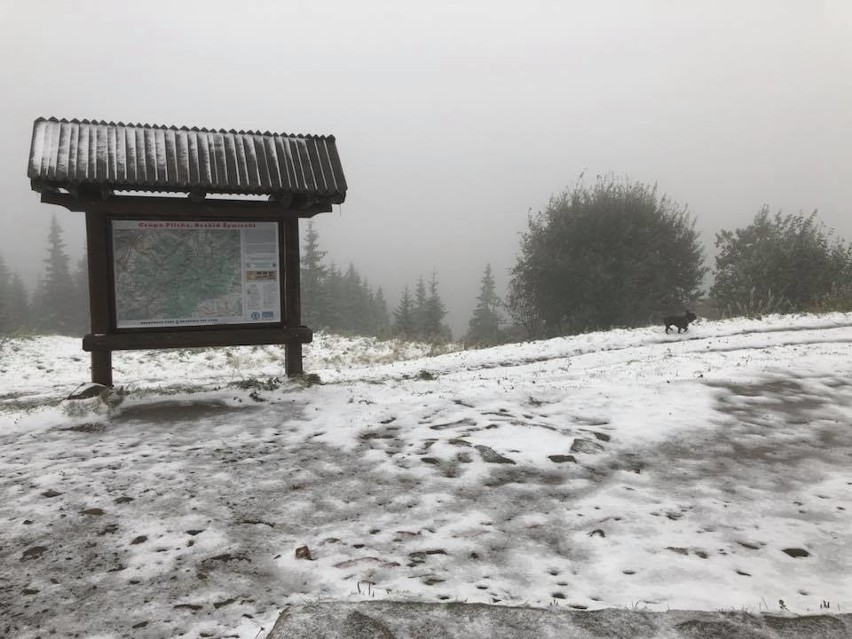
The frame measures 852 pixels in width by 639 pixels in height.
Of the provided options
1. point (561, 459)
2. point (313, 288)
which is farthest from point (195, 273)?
point (313, 288)

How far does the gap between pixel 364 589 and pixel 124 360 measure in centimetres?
1400

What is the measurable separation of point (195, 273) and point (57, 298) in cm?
6321

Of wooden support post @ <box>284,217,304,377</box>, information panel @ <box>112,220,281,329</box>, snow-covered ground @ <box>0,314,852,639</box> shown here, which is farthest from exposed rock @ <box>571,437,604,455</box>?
information panel @ <box>112,220,281,329</box>

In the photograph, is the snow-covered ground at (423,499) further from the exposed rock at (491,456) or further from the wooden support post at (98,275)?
the wooden support post at (98,275)

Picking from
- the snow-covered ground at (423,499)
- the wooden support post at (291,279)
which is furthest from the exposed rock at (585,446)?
the wooden support post at (291,279)

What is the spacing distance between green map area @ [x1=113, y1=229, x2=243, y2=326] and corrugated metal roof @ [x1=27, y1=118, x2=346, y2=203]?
→ 91 centimetres

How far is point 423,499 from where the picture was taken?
4379mm

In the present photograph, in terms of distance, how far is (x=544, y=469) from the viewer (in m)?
5.02

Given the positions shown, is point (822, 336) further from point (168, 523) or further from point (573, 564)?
point (168, 523)

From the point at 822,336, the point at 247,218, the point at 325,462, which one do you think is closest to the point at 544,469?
the point at 325,462

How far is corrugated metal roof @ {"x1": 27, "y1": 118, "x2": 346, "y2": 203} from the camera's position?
705cm

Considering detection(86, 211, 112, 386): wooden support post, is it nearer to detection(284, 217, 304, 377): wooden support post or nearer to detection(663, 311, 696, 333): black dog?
detection(284, 217, 304, 377): wooden support post

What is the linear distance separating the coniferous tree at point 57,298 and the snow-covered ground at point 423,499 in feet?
200

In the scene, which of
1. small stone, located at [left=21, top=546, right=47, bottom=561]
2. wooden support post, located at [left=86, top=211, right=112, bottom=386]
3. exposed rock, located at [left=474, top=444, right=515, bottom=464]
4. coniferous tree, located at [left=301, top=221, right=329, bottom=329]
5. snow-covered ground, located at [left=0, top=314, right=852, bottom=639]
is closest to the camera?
snow-covered ground, located at [left=0, top=314, right=852, bottom=639]
